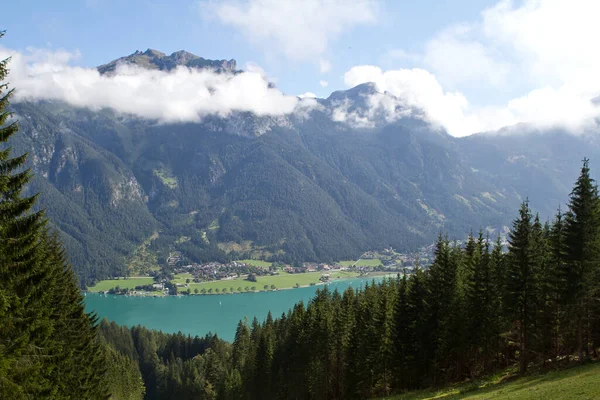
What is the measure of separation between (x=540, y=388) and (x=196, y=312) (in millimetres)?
162145

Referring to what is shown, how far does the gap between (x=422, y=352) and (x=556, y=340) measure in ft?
31.7

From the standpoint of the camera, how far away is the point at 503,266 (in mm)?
34875

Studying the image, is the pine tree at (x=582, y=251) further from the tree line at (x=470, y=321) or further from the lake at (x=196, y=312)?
the lake at (x=196, y=312)

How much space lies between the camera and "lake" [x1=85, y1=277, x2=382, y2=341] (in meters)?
148

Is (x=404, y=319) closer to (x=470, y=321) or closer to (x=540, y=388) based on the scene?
(x=470, y=321)

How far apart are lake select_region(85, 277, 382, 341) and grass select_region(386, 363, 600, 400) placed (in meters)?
109

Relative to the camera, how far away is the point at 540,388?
22.2 meters

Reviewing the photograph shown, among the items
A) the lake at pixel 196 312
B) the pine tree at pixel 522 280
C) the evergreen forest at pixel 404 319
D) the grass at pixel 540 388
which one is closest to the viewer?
the evergreen forest at pixel 404 319

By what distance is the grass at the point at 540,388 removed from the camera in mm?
19234

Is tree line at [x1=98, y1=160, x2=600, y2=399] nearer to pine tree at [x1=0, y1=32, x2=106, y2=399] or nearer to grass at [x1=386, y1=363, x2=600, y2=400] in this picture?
grass at [x1=386, y1=363, x2=600, y2=400]

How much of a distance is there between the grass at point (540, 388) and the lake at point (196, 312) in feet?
357

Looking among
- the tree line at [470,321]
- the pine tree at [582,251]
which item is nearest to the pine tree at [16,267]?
the tree line at [470,321]

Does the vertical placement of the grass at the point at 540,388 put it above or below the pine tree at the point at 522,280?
below

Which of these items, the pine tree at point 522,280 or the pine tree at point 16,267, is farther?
the pine tree at point 522,280
